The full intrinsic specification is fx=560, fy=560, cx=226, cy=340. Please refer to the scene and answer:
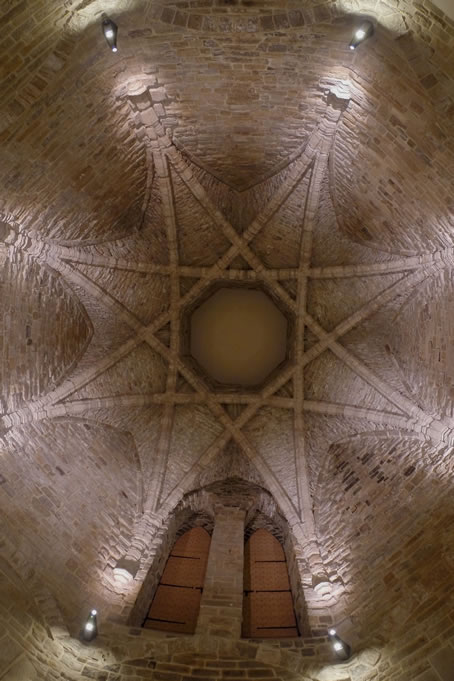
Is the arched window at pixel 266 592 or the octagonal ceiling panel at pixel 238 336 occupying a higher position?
the octagonal ceiling panel at pixel 238 336

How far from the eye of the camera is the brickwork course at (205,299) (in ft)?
20.0

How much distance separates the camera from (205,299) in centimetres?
1104

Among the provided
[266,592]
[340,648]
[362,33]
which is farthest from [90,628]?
[362,33]

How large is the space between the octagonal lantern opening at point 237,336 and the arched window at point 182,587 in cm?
328

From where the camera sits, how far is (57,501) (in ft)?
26.1

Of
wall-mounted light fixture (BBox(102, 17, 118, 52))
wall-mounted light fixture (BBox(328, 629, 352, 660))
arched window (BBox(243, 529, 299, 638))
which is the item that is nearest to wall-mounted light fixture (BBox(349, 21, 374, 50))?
wall-mounted light fixture (BBox(102, 17, 118, 52))

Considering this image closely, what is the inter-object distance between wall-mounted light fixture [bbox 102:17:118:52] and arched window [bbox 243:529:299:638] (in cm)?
700

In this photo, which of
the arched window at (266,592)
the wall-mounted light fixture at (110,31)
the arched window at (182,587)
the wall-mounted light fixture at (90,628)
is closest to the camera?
the wall-mounted light fixture at (110,31)

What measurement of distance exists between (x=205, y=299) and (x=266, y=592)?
5.50 metres

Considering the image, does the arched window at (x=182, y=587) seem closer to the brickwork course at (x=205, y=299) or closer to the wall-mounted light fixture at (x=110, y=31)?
the brickwork course at (x=205, y=299)

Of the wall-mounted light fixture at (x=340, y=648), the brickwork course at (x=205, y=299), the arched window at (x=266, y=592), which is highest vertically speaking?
the brickwork course at (x=205, y=299)

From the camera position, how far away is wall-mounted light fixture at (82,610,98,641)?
625cm

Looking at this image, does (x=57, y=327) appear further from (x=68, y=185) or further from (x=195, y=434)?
(x=195, y=434)

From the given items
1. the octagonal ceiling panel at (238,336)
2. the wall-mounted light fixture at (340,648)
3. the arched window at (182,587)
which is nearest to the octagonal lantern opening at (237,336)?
the octagonal ceiling panel at (238,336)
